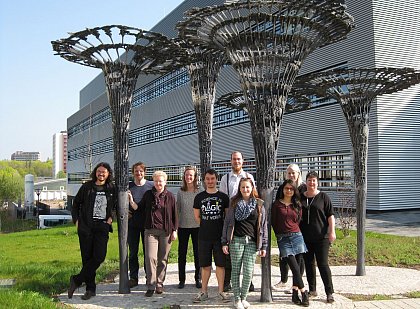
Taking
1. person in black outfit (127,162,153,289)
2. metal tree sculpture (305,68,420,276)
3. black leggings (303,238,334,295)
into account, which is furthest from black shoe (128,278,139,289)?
metal tree sculpture (305,68,420,276)

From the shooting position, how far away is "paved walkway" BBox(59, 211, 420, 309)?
547cm

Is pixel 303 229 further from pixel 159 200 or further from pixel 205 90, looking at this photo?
pixel 205 90

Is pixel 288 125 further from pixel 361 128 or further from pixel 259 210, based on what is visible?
pixel 259 210

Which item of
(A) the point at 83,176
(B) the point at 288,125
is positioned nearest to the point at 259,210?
(B) the point at 288,125

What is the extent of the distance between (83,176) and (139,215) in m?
59.2

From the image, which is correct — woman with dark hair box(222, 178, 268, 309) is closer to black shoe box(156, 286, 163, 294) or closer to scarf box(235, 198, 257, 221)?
scarf box(235, 198, 257, 221)

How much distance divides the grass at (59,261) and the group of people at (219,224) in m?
0.87

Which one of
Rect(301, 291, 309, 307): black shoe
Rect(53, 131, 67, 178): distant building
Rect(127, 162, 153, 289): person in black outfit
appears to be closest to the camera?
Rect(301, 291, 309, 307): black shoe

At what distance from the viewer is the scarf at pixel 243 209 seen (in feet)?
17.1

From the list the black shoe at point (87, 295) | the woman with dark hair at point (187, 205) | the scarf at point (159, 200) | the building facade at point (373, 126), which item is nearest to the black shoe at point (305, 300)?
the woman with dark hair at point (187, 205)

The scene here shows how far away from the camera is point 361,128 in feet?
25.5

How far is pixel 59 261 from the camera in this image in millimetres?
9867

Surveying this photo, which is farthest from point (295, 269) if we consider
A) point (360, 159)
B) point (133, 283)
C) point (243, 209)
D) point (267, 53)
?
point (360, 159)

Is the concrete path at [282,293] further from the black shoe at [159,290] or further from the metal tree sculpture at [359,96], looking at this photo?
the metal tree sculpture at [359,96]
